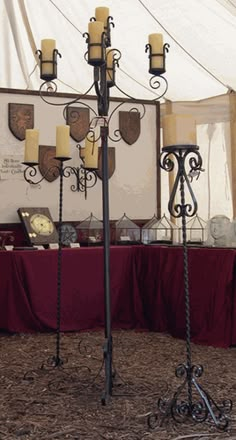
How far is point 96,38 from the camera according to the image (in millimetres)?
3223

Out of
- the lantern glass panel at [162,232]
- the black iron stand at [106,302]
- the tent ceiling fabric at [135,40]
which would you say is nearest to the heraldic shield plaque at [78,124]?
the tent ceiling fabric at [135,40]

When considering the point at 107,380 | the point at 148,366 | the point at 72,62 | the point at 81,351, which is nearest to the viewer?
the point at 107,380

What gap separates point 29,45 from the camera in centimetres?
677

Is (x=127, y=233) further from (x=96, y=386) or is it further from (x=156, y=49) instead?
(x=156, y=49)

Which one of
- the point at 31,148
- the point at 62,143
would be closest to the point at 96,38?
the point at 62,143

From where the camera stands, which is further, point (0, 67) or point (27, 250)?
point (0, 67)

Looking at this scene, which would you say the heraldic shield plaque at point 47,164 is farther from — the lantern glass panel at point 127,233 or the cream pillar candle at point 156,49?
the cream pillar candle at point 156,49

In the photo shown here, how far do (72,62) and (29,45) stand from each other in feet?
1.41

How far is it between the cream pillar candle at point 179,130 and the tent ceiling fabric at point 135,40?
1856mm

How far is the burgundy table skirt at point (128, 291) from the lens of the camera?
187 inches

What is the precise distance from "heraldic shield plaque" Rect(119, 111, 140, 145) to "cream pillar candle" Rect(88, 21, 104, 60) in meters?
3.05

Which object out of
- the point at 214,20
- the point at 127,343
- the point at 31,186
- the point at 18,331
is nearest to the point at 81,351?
the point at 127,343

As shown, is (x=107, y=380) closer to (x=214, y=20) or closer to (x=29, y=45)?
(x=214, y=20)

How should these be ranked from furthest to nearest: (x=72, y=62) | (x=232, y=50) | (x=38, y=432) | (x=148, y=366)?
1. (x=72, y=62)
2. (x=232, y=50)
3. (x=148, y=366)
4. (x=38, y=432)
